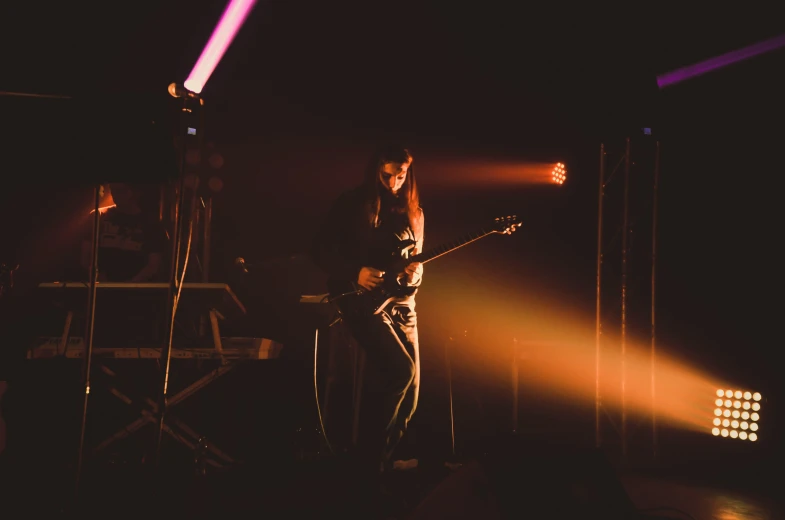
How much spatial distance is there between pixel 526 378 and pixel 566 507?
3.09m

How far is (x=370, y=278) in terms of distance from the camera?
341cm

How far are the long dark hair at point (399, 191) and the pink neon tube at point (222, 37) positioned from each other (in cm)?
189

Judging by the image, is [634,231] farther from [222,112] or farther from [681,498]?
[222,112]

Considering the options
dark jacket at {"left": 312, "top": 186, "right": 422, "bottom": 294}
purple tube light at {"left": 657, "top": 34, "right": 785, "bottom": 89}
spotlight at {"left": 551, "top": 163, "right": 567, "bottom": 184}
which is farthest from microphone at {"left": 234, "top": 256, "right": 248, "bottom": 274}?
purple tube light at {"left": 657, "top": 34, "right": 785, "bottom": 89}

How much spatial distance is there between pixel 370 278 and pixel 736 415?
2756 mm

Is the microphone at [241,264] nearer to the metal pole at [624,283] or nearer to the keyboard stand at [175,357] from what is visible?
the keyboard stand at [175,357]

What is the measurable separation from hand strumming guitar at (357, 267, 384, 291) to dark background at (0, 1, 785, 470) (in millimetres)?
1238

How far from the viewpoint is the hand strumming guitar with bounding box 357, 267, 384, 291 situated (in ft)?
11.2

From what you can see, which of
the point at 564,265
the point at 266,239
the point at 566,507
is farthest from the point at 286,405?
the point at 566,507

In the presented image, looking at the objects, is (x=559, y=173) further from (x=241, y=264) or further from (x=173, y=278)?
(x=173, y=278)

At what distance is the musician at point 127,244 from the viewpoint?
434cm

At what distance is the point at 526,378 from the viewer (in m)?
4.91

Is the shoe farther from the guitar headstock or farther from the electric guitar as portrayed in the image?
the guitar headstock

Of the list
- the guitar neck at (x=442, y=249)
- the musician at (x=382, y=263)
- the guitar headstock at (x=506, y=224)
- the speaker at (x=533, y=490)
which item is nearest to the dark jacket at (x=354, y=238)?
the musician at (x=382, y=263)
